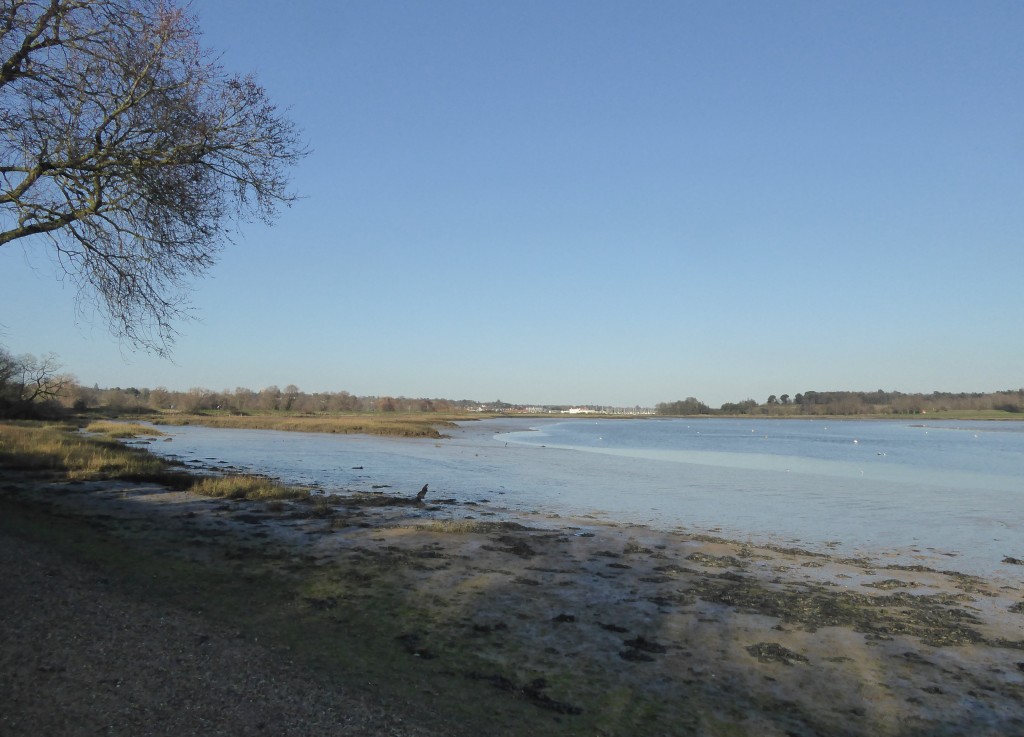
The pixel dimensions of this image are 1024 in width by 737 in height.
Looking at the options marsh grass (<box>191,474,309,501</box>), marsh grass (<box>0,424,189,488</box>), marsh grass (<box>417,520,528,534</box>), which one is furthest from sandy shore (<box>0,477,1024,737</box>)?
marsh grass (<box>0,424,189,488</box>)

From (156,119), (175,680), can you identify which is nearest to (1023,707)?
(175,680)

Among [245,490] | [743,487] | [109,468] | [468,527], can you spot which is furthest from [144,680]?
[743,487]

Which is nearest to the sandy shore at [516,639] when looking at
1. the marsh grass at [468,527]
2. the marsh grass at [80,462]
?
the marsh grass at [468,527]

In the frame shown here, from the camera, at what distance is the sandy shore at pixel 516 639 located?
17.7 feet

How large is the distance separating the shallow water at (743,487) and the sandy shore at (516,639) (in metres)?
3.53

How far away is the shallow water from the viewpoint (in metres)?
17.3

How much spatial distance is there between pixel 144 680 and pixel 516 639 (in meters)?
4.08

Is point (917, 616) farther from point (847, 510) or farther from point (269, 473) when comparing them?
point (269, 473)

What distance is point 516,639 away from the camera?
7.99 metres

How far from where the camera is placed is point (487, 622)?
28.1ft

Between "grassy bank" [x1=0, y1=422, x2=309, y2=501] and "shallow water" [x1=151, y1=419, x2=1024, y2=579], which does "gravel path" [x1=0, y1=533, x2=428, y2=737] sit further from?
"shallow water" [x1=151, y1=419, x2=1024, y2=579]

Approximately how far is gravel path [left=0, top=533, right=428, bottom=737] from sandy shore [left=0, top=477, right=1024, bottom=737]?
0.9 inches

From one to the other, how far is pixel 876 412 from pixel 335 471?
645 ft

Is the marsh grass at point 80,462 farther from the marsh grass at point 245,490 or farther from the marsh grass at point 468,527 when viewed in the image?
the marsh grass at point 468,527
